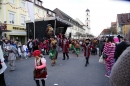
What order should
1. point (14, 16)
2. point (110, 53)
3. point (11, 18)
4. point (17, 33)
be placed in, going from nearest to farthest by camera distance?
point (110, 53), point (11, 18), point (17, 33), point (14, 16)

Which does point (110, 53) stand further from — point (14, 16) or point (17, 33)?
point (14, 16)

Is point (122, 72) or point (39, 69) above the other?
point (122, 72)

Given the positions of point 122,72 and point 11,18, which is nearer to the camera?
point 122,72

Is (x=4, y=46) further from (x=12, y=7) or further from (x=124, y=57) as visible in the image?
(x=12, y=7)

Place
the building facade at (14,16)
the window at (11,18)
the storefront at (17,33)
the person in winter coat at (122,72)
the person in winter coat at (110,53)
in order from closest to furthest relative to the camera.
→ the person in winter coat at (122,72), the person in winter coat at (110,53), the building facade at (14,16), the storefront at (17,33), the window at (11,18)

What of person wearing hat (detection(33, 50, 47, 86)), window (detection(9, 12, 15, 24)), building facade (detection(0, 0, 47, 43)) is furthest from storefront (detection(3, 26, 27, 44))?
person wearing hat (detection(33, 50, 47, 86))

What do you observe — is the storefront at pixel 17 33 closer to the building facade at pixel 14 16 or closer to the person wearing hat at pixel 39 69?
the building facade at pixel 14 16

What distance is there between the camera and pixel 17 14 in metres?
25.3

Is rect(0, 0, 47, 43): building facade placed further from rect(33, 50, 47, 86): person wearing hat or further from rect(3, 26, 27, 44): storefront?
rect(33, 50, 47, 86): person wearing hat

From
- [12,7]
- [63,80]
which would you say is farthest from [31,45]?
[12,7]

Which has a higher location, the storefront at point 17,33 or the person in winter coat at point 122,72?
the storefront at point 17,33

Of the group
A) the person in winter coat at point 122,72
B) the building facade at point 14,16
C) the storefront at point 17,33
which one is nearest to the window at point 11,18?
the building facade at point 14,16

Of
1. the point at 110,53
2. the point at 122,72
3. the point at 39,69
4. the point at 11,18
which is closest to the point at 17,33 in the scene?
the point at 11,18

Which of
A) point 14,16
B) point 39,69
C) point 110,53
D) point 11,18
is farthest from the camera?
point 14,16
